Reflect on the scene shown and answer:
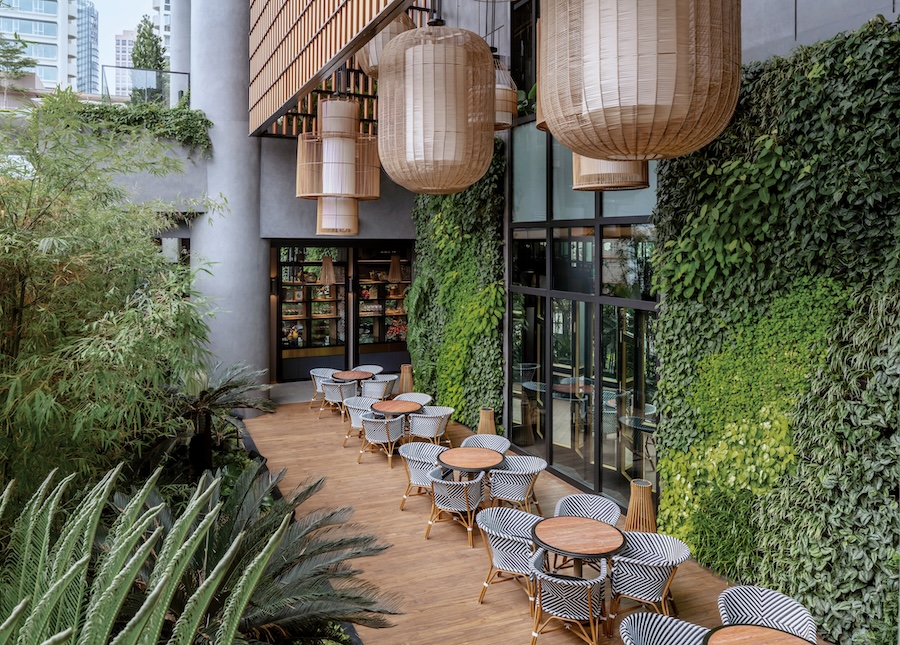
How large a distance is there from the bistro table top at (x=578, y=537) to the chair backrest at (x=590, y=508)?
397 millimetres

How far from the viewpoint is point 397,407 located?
31.3 feet

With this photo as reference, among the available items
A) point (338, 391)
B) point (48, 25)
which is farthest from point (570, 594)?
point (48, 25)

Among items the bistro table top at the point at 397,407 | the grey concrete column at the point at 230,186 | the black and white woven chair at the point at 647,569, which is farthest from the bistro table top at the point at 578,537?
the grey concrete column at the point at 230,186

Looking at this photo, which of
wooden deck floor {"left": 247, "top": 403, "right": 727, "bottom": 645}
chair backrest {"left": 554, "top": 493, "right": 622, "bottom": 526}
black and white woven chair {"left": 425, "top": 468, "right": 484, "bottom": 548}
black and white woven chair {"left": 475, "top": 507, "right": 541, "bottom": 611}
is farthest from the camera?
black and white woven chair {"left": 425, "top": 468, "right": 484, "bottom": 548}

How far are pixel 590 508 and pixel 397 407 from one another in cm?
406

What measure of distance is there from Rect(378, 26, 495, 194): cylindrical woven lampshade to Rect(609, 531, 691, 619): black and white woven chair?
302cm

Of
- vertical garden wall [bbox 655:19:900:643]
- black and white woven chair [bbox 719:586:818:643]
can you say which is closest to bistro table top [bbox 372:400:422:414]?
vertical garden wall [bbox 655:19:900:643]

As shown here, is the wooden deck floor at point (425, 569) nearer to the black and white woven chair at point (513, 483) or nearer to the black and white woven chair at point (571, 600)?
the black and white woven chair at point (571, 600)

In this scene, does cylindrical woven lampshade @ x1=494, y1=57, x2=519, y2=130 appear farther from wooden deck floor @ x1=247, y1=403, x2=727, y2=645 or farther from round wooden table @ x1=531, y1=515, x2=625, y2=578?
round wooden table @ x1=531, y1=515, x2=625, y2=578

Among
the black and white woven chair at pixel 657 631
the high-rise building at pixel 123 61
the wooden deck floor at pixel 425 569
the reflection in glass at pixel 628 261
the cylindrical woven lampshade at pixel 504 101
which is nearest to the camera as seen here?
the black and white woven chair at pixel 657 631

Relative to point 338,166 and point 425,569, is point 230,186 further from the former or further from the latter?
point 425,569

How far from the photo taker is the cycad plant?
200 centimetres

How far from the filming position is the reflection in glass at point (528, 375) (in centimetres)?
922

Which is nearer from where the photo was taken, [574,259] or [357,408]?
[574,259]
